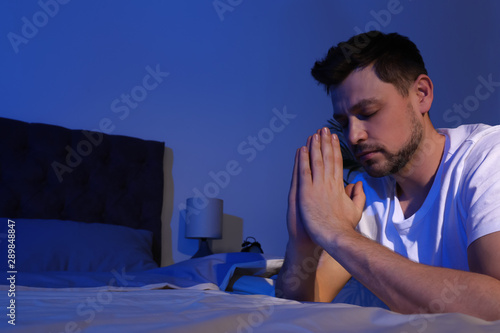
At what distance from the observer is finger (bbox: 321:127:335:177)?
129cm

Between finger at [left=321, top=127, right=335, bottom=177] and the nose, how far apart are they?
3.3 inches

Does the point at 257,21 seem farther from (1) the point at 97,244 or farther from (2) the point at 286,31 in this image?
(1) the point at 97,244

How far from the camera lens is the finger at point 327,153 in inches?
50.6

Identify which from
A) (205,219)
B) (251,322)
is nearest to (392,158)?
(251,322)

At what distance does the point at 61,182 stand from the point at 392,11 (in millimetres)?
3066

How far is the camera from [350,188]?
4.73ft

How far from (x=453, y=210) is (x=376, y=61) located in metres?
0.54

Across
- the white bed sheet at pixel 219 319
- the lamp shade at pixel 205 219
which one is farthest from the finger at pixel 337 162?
the lamp shade at pixel 205 219

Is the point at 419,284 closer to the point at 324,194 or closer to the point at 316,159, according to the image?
the point at 324,194

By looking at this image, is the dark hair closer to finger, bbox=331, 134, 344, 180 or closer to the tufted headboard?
finger, bbox=331, 134, 344, 180

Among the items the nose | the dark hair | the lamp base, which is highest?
the dark hair

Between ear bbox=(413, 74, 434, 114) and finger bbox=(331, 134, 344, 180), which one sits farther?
ear bbox=(413, 74, 434, 114)

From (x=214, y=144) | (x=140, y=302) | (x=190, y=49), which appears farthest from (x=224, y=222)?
(x=140, y=302)

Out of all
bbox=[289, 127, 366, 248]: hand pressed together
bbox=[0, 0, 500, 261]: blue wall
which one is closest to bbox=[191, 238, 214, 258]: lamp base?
bbox=[0, 0, 500, 261]: blue wall
